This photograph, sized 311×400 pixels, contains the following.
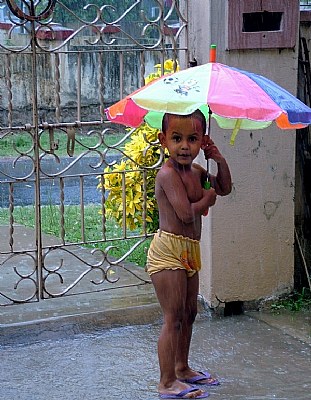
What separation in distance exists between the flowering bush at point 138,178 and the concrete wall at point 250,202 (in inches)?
23.1

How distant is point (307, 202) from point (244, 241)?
0.71 meters

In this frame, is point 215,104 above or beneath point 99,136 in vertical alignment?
above

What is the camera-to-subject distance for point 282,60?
17.9 ft

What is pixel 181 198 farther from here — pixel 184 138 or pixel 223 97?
pixel 223 97

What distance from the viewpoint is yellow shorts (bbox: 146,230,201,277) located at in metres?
4.11

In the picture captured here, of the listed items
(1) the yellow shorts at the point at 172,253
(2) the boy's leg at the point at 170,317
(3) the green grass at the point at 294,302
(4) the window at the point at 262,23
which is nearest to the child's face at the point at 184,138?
(1) the yellow shorts at the point at 172,253

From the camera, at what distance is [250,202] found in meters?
5.47

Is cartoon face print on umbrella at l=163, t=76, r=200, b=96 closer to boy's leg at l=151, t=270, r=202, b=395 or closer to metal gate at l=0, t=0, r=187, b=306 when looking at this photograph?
boy's leg at l=151, t=270, r=202, b=395

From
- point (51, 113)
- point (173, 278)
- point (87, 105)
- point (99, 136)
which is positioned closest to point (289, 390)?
point (173, 278)

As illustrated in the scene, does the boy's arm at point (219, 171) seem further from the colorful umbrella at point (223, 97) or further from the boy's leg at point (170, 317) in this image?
the boy's leg at point (170, 317)

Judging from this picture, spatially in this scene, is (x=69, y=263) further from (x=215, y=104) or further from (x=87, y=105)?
(x=87, y=105)

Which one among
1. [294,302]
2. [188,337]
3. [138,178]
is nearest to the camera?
[188,337]

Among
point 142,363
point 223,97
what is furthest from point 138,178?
point 223,97

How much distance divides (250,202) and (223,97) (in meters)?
1.87
